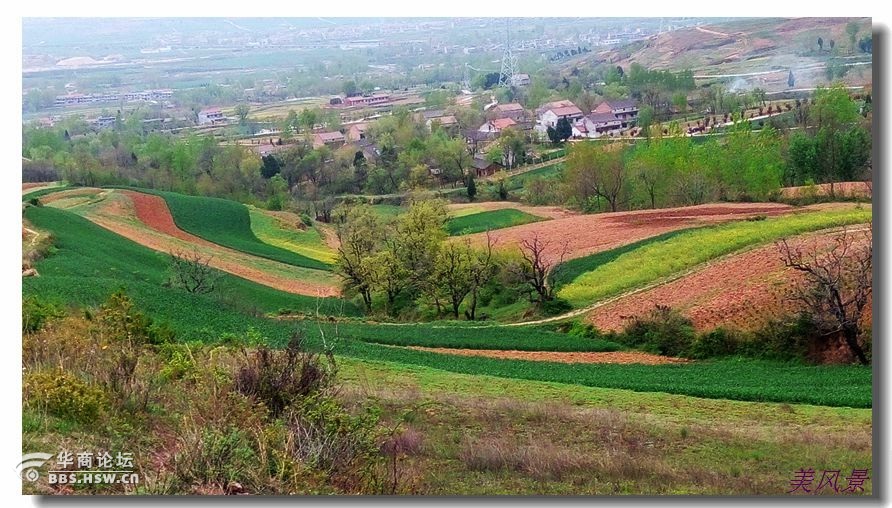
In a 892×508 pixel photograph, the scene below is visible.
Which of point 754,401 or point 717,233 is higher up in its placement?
point 717,233

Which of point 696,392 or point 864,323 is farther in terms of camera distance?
point 864,323

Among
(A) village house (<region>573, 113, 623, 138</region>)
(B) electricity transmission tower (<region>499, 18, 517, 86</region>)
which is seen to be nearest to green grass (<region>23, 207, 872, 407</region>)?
(B) electricity transmission tower (<region>499, 18, 517, 86</region>)

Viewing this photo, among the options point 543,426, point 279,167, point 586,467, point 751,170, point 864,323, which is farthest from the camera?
point 279,167

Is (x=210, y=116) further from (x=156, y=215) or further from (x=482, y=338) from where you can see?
(x=482, y=338)

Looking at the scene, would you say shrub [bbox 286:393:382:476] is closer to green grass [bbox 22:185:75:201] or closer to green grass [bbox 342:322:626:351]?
green grass [bbox 342:322:626:351]

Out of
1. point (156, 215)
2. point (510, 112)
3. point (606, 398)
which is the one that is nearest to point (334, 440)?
point (606, 398)

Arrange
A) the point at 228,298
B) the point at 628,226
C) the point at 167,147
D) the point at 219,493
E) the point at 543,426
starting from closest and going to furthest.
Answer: the point at 219,493 → the point at 543,426 → the point at 228,298 → the point at 628,226 → the point at 167,147

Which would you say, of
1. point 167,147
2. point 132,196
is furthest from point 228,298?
point 167,147

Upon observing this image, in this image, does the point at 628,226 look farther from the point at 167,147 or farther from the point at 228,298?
the point at 167,147

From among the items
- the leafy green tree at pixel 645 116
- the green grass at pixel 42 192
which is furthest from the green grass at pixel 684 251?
the leafy green tree at pixel 645 116
